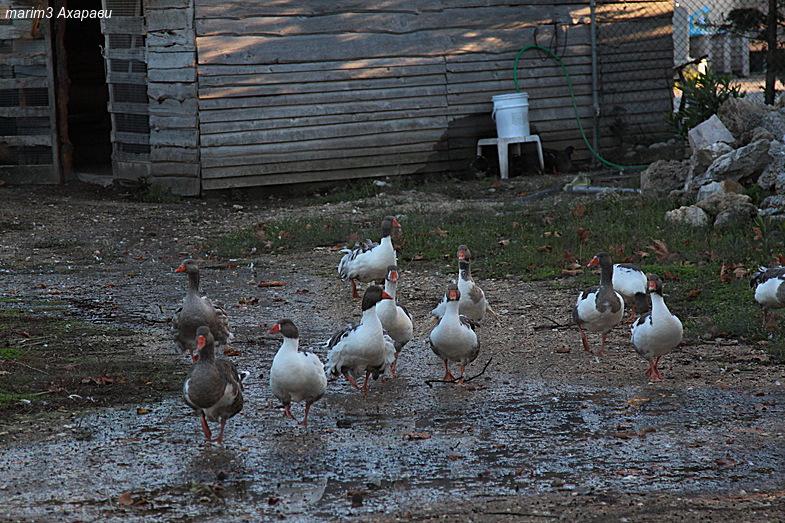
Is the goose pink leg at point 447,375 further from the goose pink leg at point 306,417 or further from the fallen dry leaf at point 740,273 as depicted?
the fallen dry leaf at point 740,273

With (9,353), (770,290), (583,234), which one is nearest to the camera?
(9,353)

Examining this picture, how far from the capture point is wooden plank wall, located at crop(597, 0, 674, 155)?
20484 millimetres

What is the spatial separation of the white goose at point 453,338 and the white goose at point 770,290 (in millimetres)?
2581

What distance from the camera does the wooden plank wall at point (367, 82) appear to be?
57.5ft

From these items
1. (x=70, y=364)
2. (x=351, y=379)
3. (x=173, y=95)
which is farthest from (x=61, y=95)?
(x=351, y=379)

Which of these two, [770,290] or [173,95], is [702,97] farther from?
[770,290]

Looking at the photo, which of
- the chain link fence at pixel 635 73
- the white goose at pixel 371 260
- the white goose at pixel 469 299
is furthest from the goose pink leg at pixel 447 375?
the chain link fence at pixel 635 73

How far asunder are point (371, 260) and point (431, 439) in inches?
166

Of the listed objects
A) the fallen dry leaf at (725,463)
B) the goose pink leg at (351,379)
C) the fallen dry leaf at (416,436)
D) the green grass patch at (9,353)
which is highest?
the green grass patch at (9,353)

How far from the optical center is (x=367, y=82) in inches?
728

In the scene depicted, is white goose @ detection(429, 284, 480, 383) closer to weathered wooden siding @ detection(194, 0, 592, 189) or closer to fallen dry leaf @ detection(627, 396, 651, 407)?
fallen dry leaf @ detection(627, 396, 651, 407)

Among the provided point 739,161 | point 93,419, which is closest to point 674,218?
point 739,161

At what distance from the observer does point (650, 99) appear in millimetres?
21016

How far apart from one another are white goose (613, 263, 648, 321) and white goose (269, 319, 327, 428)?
3570mm
